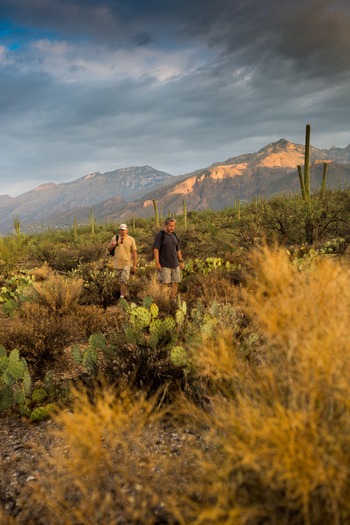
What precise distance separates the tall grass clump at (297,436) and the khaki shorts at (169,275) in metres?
5.60

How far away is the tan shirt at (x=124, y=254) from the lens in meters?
8.38

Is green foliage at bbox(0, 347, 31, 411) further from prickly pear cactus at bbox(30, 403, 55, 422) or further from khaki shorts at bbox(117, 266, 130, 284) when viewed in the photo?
khaki shorts at bbox(117, 266, 130, 284)

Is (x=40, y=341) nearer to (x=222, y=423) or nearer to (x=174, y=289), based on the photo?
(x=222, y=423)

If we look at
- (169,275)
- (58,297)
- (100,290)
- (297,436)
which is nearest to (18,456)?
(297,436)

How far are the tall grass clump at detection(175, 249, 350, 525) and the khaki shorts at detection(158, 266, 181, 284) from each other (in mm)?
5603

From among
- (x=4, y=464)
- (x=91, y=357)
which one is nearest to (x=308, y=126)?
(x=91, y=357)

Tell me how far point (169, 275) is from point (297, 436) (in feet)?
20.3

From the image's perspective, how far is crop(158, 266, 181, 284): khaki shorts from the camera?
7.70 meters

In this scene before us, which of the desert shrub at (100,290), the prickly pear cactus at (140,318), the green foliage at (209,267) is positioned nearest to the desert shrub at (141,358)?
the prickly pear cactus at (140,318)

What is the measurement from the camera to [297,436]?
1.63 meters

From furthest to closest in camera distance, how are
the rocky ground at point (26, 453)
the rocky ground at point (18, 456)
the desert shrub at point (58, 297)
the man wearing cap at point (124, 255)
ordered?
1. the man wearing cap at point (124, 255)
2. the desert shrub at point (58, 297)
3. the rocky ground at point (18, 456)
4. the rocky ground at point (26, 453)

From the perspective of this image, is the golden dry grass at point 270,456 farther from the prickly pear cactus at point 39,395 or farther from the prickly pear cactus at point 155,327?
the prickly pear cactus at point 155,327

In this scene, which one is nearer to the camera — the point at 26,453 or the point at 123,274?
the point at 26,453

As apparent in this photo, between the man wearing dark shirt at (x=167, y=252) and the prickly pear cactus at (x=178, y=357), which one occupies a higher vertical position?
the man wearing dark shirt at (x=167, y=252)
